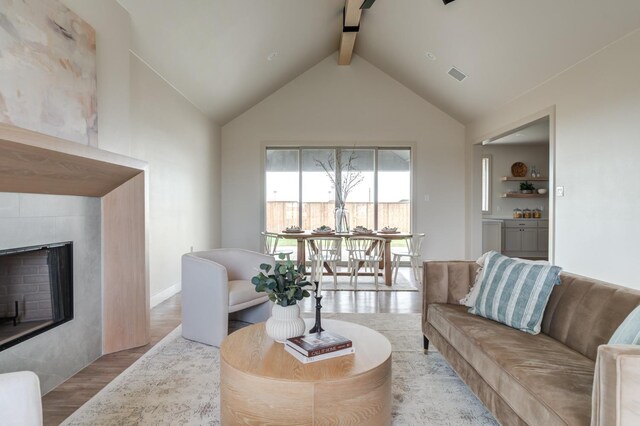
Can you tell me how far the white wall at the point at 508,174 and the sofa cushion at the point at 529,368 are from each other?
276 inches

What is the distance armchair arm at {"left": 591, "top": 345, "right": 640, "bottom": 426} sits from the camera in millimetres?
1023

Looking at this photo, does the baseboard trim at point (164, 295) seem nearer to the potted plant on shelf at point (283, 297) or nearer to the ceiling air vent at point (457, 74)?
the potted plant on shelf at point (283, 297)

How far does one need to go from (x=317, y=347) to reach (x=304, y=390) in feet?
0.93

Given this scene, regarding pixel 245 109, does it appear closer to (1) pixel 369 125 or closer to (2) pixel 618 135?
(1) pixel 369 125

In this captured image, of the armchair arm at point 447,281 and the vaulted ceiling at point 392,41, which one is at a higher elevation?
the vaulted ceiling at point 392,41

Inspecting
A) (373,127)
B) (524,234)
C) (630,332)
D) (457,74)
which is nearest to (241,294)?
(630,332)

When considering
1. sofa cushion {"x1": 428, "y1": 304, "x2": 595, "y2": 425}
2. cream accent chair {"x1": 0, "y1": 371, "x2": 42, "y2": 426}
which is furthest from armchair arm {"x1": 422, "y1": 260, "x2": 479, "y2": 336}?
cream accent chair {"x1": 0, "y1": 371, "x2": 42, "y2": 426}

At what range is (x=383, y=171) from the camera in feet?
24.2

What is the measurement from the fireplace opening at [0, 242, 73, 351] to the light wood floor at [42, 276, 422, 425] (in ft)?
1.24

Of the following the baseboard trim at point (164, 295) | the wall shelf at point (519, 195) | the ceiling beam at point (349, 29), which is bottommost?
the baseboard trim at point (164, 295)

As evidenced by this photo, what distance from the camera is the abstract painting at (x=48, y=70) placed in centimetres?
196

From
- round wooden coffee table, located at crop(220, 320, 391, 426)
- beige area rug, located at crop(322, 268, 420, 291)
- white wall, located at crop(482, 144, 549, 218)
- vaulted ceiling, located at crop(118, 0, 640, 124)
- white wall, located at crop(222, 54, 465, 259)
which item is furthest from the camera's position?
white wall, located at crop(482, 144, 549, 218)

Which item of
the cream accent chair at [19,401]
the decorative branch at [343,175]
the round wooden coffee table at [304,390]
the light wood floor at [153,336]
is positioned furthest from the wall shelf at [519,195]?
the cream accent chair at [19,401]

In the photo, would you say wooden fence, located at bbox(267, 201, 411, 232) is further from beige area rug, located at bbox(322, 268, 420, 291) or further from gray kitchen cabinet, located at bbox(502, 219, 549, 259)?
gray kitchen cabinet, located at bbox(502, 219, 549, 259)
